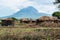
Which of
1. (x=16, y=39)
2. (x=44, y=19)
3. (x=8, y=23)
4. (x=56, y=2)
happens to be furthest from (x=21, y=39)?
(x=44, y=19)

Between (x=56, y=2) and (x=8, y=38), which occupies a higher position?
(x=56, y=2)

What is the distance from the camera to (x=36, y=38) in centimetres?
1158

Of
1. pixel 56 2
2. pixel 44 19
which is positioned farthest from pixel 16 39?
pixel 44 19

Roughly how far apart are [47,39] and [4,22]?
35139 mm

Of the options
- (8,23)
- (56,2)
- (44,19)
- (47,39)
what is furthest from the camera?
(44,19)

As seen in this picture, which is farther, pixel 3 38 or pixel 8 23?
pixel 8 23

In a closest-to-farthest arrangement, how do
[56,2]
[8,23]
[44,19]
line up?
[56,2] → [8,23] → [44,19]

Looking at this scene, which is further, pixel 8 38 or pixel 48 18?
pixel 48 18

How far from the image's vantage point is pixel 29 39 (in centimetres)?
1148

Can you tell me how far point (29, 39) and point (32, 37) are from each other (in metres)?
0.28

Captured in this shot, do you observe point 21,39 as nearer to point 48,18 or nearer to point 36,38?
point 36,38

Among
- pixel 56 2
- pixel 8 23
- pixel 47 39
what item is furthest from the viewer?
pixel 8 23

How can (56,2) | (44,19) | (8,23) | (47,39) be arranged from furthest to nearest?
(44,19)
(8,23)
(56,2)
(47,39)

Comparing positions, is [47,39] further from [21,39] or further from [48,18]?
[48,18]
